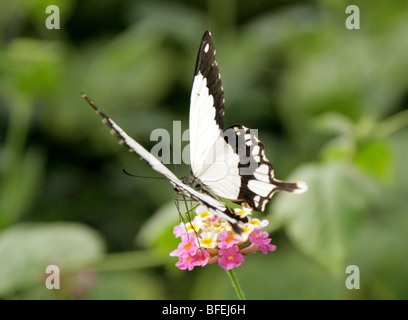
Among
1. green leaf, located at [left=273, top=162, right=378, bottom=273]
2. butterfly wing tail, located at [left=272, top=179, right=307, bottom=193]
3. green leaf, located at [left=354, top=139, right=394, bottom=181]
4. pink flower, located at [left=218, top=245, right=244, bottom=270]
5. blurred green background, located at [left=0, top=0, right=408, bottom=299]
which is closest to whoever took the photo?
pink flower, located at [left=218, top=245, right=244, bottom=270]

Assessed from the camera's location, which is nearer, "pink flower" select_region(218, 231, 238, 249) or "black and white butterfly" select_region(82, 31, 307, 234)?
"pink flower" select_region(218, 231, 238, 249)

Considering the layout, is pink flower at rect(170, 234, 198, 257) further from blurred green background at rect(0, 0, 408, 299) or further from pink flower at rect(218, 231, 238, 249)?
blurred green background at rect(0, 0, 408, 299)

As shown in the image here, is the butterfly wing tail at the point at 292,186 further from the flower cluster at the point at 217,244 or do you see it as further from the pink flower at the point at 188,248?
the pink flower at the point at 188,248

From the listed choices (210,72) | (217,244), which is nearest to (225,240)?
(217,244)

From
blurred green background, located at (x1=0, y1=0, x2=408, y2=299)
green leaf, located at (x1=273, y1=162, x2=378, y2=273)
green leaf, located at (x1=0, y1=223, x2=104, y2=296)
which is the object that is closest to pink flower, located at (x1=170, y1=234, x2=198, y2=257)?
green leaf, located at (x1=273, y1=162, x2=378, y2=273)

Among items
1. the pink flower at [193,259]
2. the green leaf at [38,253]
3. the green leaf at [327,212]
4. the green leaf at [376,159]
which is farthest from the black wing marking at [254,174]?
the green leaf at [38,253]

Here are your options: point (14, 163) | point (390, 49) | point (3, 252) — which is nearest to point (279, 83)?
point (390, 49)
